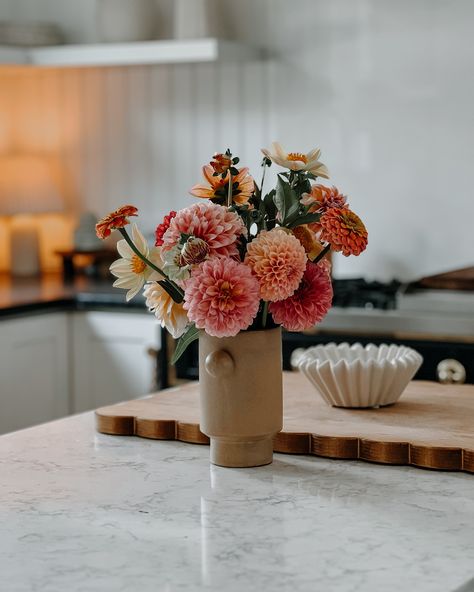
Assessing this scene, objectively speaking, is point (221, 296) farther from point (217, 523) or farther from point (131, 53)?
point (131, 53)

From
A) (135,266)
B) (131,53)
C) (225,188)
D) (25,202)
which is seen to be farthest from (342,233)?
(25,202)

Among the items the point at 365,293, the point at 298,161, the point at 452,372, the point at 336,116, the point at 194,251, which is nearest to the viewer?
the point at 194,251

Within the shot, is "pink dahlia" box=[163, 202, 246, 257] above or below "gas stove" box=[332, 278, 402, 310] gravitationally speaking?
above

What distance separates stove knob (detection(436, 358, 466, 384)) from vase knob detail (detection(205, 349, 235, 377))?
1.44 m

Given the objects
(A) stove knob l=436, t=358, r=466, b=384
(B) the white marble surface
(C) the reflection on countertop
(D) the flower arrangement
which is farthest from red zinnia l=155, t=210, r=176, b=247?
(C) the reflection on countertop

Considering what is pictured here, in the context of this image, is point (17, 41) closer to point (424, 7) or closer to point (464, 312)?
point (424, 7)

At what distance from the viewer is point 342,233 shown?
1487mm

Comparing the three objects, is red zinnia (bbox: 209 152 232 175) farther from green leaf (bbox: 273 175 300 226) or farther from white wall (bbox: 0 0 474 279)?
white wall (bbox: 0 0 474 279)

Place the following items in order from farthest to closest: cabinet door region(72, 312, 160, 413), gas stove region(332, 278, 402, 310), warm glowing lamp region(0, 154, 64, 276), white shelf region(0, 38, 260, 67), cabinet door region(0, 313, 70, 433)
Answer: warm glowing lamp region(0, 154, 64, 276), white shelf region(0, 38, 260, 67), cabinet door region(72, 312, 160, 413), cabinet door region(0, 313, 70, 433), gas stove region(332, 278, 402, 310)

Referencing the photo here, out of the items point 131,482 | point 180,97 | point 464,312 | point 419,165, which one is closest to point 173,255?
point 131,482

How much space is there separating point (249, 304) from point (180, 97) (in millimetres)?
2644

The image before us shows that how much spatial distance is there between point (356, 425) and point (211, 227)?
1.45 ft

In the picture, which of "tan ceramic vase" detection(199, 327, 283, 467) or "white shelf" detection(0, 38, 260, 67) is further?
"white shelf" detection(0, 38, 260, 67)

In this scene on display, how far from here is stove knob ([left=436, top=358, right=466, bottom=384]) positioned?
285 centimetres
